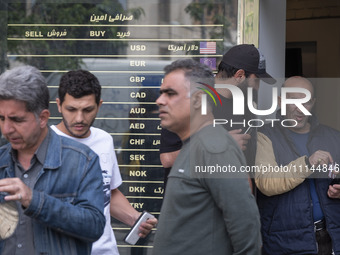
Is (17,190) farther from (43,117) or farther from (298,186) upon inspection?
(298,186)

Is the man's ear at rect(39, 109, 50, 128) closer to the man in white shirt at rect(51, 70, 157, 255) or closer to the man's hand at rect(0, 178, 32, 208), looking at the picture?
the man's hand at rect(0, 178, 32, 208)

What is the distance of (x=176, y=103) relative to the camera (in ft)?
9.68

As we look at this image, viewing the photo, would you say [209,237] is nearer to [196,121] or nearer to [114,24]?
[196,121]

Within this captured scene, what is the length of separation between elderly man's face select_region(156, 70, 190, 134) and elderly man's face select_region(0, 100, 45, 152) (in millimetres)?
608

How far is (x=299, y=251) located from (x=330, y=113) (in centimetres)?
344

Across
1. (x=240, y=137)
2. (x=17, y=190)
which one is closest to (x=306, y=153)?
(x=240, y=137)

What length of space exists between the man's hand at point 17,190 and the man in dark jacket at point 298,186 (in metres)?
2.00

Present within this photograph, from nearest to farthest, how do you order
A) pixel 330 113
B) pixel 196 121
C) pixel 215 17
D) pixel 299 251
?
pixel 196 121
pixel 299 251
pixel 215 17
pixel 330 113

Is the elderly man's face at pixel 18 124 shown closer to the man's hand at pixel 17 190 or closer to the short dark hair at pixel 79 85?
the man's hand at pixel 17 190

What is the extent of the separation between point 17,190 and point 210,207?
84 cm

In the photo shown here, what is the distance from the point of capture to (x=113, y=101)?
5352mm

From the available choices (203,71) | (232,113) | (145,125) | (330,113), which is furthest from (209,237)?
(330,113)

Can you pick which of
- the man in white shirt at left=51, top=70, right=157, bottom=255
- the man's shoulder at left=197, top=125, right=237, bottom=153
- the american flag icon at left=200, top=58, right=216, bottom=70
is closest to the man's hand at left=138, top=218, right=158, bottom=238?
the man in white shirt at left=51, top=70, right=157, bottom=255

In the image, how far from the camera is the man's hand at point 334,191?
4.00 metres
